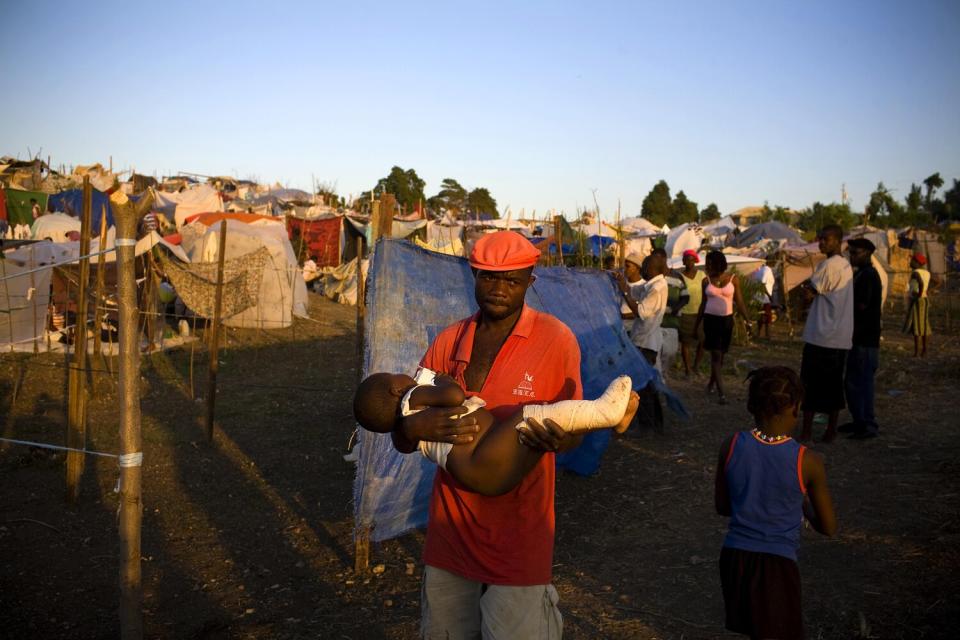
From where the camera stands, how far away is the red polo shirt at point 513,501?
203 cm

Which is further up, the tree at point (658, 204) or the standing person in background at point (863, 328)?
the tree at point (658, 204)

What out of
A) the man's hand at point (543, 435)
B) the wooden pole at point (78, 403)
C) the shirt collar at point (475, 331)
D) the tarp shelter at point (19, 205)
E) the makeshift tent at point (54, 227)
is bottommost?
the wooden pole at point (78, 403)

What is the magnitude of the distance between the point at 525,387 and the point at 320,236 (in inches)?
761

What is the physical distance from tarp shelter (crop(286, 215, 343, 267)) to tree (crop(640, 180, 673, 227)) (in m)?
26.2

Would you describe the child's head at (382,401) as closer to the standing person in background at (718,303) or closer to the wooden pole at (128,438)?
the wooden pole at (128,438)

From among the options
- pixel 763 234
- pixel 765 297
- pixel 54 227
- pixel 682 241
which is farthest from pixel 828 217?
pixel 54 227

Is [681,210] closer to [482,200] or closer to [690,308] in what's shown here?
[482,200]

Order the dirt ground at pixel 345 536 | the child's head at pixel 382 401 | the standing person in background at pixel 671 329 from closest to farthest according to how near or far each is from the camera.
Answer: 1. the child's head at pixel 382 401
2. the dirt ground at pixel 345 536
3. the standing person in background at pixel 671 329

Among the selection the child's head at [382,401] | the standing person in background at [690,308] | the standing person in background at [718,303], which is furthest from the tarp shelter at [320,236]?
the child's head at [382,401]

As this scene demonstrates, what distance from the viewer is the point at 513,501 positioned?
80.3 inches

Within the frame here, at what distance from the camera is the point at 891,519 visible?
4.71 meters

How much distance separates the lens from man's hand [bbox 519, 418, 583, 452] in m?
1.79

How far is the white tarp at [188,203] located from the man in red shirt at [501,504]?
19.3m

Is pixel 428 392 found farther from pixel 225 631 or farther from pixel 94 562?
pixel 94 562
